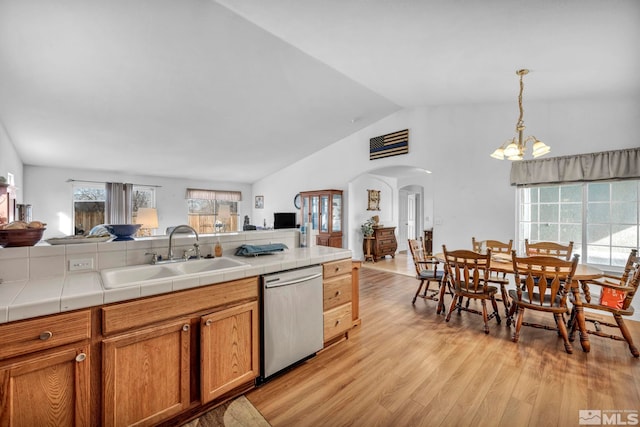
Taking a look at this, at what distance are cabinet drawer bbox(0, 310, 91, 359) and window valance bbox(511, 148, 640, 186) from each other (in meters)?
4.73

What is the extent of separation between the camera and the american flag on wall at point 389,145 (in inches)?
198

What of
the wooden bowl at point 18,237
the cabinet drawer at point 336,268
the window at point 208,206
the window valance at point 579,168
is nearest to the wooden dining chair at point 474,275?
the cabinet drawer at point 336,268

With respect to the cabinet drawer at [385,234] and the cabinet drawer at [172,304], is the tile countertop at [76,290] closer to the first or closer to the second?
the cabinet drawer at [172,304]

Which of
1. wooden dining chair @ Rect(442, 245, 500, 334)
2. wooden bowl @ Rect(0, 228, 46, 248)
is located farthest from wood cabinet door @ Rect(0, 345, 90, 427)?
wooden dining chair @ Rect(442, 245, 500, 334)

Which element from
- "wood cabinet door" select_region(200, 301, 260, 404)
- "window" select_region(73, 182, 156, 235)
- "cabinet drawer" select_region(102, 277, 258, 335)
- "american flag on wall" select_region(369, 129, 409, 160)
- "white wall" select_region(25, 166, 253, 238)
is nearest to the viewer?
"cabinet drawer" select_region(102, 277, 258, 335)

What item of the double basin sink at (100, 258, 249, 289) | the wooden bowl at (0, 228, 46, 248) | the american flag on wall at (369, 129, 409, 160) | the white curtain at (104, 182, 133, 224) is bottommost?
the double basin sink at (100, 258, 249, 289)

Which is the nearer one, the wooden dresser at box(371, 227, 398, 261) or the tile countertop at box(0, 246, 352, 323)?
the tile countertop at box(0, 246, 352, 323)

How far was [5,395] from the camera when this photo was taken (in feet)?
3.58

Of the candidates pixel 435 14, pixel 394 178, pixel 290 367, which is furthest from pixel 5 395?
pixel 394 178

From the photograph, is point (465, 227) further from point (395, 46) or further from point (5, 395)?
point (5, 395)

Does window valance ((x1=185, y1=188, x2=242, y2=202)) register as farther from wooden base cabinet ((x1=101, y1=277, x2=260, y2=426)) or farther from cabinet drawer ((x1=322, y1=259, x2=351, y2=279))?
wooden base cabinet ((x1=101, y1=277, x2=260, y2=426))

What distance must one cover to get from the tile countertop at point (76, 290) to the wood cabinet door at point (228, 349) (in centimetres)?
23

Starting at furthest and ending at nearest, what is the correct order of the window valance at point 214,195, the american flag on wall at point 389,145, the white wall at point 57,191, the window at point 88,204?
the window valance at point 214,195 → the window at point 88,204 → the white wall at point 57,191 → the american flag on wall at point 389,145

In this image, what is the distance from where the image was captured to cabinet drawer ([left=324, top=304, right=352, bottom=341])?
2.32m
